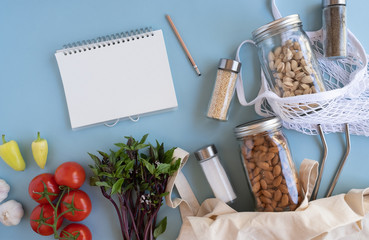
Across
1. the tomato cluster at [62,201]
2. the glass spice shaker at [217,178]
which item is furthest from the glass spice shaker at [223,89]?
the tomato cluster at [62,201]

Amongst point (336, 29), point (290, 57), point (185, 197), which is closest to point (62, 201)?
point (185, 197)

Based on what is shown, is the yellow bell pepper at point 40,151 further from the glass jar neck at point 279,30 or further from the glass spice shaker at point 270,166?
the glass jar neck at point 279,30

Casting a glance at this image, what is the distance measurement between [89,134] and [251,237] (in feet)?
1.87

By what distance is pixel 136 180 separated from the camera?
891mm

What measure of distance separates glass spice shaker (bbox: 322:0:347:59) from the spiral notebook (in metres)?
0.46

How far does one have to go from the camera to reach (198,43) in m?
0.93

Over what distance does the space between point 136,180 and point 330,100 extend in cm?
58

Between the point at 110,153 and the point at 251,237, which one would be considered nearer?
the point at 251,237

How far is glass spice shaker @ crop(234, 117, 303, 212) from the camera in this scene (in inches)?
32.1

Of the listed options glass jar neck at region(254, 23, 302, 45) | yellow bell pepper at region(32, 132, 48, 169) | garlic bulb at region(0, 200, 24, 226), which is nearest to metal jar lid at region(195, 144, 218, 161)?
glass jar neck at region(254, 23, 302, 45)

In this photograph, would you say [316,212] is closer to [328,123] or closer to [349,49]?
[328,123]

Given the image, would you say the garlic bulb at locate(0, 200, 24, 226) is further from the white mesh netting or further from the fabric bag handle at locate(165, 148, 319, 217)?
the white mesh netting

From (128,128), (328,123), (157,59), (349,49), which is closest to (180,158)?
(128,128)

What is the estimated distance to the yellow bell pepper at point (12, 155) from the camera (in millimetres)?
917
